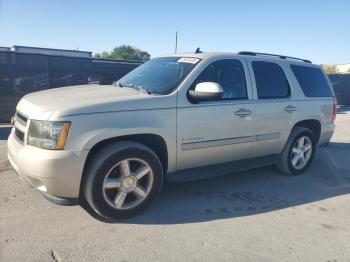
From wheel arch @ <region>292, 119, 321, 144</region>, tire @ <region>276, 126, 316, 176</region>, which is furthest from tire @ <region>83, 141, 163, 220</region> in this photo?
wheel arch @ <region>292, 119, 321, 144</region>

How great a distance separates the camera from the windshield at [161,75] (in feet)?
13.3

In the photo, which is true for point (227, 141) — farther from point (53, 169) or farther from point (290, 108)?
point (53, 169)

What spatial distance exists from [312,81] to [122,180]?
3800 millimetres

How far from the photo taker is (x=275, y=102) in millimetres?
4902

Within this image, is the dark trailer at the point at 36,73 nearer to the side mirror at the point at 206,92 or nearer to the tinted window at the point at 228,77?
the tinted window at the point at 228,77

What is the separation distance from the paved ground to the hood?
112 cm

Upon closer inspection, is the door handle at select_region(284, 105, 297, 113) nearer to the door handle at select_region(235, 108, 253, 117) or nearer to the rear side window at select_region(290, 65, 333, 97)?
the rear side window at select_region(290, 65, 333, 97)

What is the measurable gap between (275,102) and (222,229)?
219 centimetres

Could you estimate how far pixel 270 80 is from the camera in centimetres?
498

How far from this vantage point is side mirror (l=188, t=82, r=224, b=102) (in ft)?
12.5

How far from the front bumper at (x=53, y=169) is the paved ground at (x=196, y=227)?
0.42 m

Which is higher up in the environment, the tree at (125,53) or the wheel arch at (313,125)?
the tree at (125,53)

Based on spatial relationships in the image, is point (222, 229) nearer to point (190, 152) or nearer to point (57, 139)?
point (190, 152)

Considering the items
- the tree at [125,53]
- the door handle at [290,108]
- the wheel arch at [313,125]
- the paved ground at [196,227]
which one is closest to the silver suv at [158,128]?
the door handle at [290,108]
